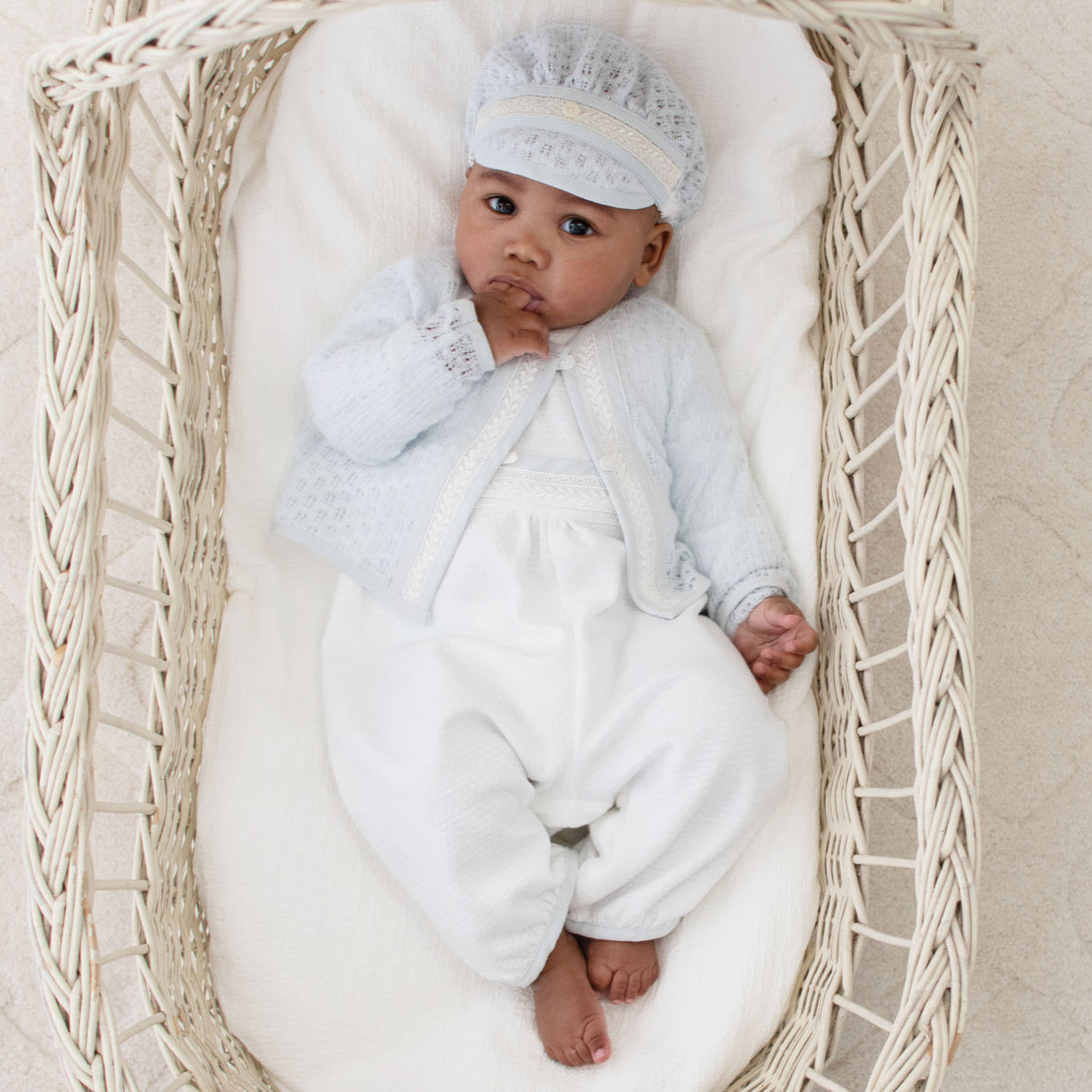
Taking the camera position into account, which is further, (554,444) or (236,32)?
(554,444)

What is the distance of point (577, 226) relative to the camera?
1079 mm

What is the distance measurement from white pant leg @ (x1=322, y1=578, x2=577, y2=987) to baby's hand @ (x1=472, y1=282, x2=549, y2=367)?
289 mm

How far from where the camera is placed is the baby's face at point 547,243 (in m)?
1.06

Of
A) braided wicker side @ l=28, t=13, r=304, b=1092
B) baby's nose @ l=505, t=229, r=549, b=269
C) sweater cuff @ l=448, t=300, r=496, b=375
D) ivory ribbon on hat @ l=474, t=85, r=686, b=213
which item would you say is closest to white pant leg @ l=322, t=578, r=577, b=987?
braided wicker side @ l=28, t=13, r=304, b=1092

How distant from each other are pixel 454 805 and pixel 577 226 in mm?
567

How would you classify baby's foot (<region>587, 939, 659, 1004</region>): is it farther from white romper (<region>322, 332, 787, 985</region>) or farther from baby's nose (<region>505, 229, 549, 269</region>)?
baby's nose (<region>505, 229, 549, 269</region>)

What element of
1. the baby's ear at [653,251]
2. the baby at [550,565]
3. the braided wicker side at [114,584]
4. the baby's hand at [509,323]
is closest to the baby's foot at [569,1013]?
the baby at [550,565]

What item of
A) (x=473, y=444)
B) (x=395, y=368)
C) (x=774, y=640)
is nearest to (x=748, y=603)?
(x=774, y=640)

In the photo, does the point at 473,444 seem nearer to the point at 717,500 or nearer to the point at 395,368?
the point at 395,368

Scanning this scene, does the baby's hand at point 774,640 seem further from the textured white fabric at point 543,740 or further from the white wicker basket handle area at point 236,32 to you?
the white wicker basket handle area at point 236,32

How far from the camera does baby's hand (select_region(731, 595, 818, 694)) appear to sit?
1.06 m

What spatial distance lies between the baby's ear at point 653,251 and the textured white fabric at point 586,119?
0.09ft

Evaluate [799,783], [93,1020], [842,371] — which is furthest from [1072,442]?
[93,1020]

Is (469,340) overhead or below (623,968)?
overhead
